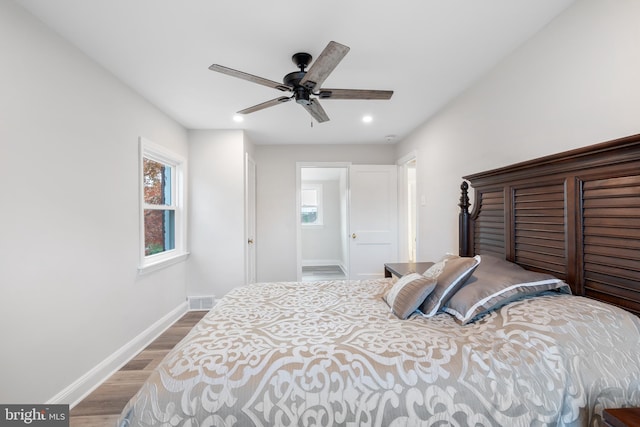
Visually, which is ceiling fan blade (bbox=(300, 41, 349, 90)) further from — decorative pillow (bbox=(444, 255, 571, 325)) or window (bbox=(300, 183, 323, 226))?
window (bbox=(300, 183, 323, 226))

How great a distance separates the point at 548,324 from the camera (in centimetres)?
104

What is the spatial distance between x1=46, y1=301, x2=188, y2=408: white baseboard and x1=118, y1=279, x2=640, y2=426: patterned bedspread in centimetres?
135

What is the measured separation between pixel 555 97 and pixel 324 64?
1.38 metres

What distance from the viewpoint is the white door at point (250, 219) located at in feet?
12.5

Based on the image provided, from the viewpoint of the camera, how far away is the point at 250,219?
13.5 feet

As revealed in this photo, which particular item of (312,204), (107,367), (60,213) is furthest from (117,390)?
(312,204)

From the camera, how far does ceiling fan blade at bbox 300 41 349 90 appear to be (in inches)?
53.2

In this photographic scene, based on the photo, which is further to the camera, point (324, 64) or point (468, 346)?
point (324, 64)

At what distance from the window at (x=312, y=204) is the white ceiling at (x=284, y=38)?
4.42m

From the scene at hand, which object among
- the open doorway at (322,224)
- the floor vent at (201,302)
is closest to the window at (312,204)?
the open doorway at (322,224)

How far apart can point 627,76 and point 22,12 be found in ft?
10.3

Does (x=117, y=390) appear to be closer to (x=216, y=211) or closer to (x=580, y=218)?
(x=216, y=211)

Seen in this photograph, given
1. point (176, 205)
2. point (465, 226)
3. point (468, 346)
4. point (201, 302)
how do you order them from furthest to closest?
point (201, 302) → point (176, 205) → point (465, 226) → point (468, 346)

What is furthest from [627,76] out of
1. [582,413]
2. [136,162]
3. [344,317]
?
[136,162]
